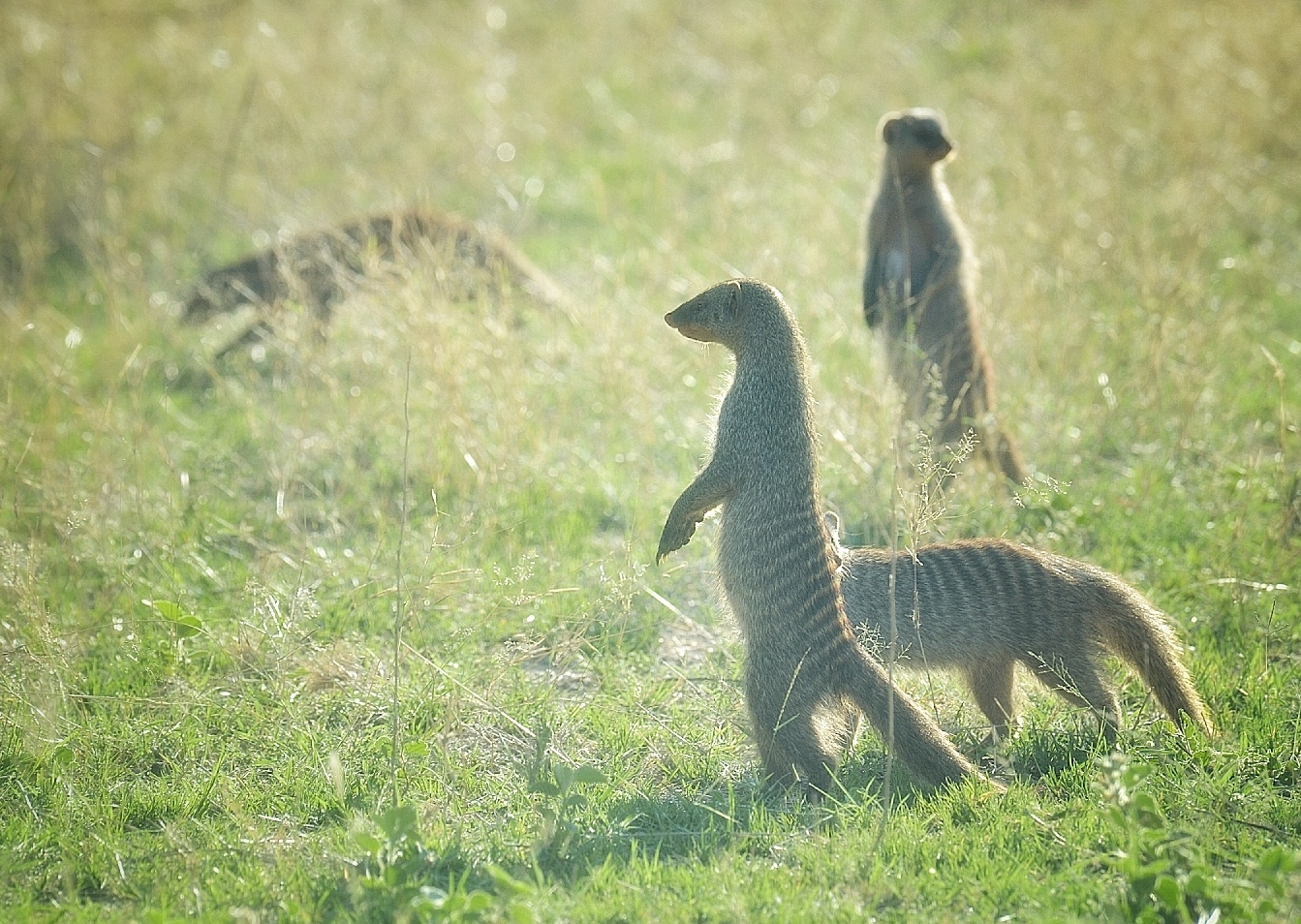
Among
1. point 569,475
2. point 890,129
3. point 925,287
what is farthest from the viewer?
point 890,129

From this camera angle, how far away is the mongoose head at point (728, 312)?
3.37 m

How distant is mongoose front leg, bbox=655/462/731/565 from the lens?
3299 mm

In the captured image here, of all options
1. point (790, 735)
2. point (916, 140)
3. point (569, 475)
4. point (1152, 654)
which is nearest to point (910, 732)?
point (790, 735)

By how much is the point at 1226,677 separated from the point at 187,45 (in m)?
8.61

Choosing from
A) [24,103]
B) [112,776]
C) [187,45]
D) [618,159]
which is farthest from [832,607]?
[187,45]

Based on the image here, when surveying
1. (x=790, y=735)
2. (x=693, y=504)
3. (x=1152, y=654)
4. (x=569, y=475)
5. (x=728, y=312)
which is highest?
(x=728, y=312)

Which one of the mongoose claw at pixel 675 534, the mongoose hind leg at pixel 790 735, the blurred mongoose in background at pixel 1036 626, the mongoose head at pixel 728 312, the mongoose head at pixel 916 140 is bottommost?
the mongoose hind leg at pixel 790 735

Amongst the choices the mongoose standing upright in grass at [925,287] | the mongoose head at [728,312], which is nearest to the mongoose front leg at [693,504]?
the mongoose head at [728,312]

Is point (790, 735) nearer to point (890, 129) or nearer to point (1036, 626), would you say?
point (1036, 626)

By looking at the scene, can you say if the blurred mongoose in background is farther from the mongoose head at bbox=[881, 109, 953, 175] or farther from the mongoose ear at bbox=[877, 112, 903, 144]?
the mongoose ear at bbox=[877, 112, 903, 144]

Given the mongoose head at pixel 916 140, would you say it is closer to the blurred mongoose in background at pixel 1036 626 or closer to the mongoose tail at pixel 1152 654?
the blurred mongoose in background at pixel 1036 626

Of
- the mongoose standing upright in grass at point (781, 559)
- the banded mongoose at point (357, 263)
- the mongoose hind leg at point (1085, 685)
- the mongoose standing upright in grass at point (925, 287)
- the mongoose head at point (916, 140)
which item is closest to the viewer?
the mongoose standing upright in grass at point (781, 559)

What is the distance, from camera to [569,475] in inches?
193

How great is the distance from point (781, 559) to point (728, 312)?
733mm
